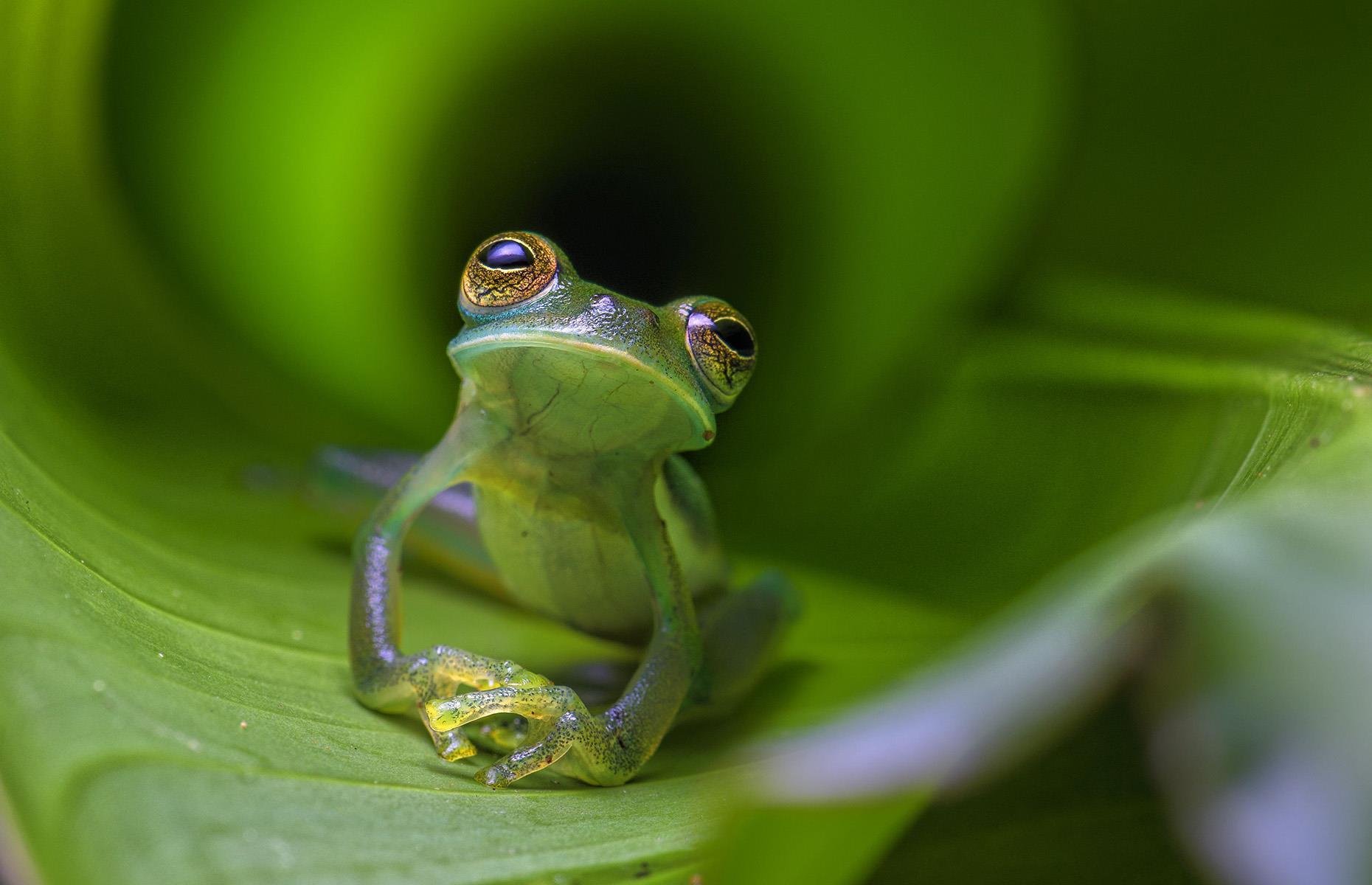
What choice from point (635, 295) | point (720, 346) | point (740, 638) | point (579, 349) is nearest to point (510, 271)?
point (579, 349)

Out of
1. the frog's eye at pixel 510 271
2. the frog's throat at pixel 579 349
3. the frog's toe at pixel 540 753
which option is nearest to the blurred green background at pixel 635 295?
the frog's toe at pixel 540 753

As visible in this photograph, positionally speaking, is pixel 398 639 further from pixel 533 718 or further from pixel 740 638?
pixel 740 638

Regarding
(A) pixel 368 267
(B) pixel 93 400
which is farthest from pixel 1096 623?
(A) pixel 368 267

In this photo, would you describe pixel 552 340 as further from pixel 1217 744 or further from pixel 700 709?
pixel 1217 744

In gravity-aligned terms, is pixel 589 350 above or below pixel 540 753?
above

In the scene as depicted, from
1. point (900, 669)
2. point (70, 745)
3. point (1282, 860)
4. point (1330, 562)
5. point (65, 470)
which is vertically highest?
point (1330, 562)

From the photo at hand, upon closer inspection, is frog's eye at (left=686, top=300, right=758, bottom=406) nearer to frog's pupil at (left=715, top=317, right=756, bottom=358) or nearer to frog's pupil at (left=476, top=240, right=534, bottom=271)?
frog's pupil at (left=715, top=317, right=756, bottom=358)
